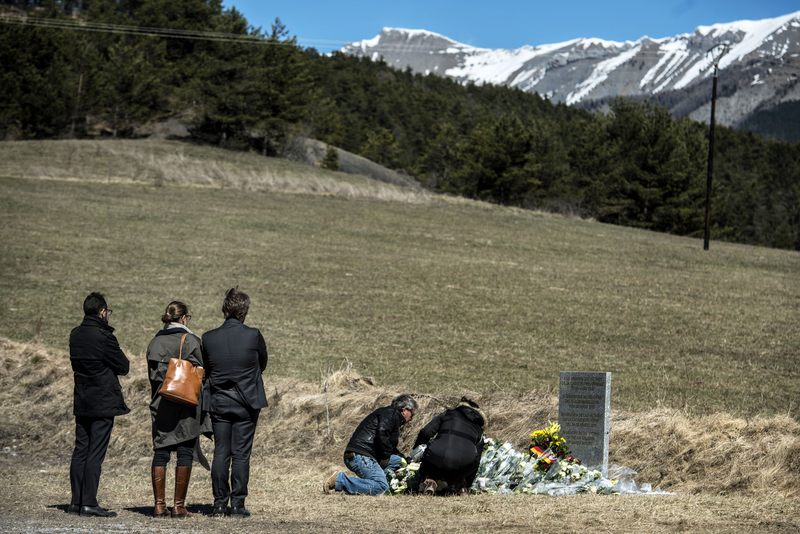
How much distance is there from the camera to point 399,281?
33188 millimetres

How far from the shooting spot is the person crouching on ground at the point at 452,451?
11281 mm

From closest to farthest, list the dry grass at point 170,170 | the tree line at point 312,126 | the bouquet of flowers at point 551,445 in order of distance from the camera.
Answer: the bouquet of flowers at point 551,445
the dry grass at point 170,170
the tree line at point 312,126

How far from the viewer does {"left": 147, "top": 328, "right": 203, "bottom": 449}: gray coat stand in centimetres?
1036

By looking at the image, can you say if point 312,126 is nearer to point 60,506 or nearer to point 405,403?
point 405,403

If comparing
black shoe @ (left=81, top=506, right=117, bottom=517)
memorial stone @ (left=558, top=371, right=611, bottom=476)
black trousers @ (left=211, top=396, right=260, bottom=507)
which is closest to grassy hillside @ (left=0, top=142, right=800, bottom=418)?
memorial stone @ (left=558, top=371, right=611, bottom=476)

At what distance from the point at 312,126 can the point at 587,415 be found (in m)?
86.5

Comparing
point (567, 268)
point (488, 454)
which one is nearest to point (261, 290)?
point (567, 268)

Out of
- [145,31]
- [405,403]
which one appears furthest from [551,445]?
[145,31]

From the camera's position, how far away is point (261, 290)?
99.4ft

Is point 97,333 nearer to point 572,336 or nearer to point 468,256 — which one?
point 572,336

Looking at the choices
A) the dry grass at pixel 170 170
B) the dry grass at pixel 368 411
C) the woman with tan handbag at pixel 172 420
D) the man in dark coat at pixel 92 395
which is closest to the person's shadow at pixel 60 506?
the man in dark coat at pixel 92 395

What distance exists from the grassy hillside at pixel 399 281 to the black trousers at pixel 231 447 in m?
7.32

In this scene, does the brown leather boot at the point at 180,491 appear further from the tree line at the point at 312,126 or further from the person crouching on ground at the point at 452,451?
the tree line at the point at 312,126

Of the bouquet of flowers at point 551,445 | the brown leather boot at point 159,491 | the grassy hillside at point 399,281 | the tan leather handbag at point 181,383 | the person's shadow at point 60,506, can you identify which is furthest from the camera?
the grassy hillside at point 399,281
